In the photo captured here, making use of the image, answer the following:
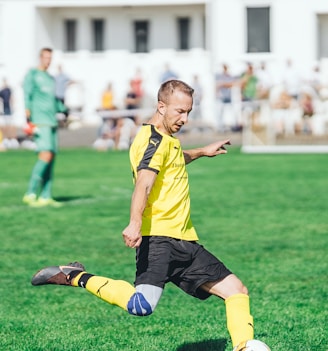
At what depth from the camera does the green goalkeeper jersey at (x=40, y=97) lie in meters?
14.8

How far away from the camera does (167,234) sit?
632 centimetres

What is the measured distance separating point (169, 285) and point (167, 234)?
10.1 ft

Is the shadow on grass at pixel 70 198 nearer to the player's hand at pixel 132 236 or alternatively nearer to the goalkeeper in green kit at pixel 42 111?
the goalkeeper in green kit at pixel 42 111

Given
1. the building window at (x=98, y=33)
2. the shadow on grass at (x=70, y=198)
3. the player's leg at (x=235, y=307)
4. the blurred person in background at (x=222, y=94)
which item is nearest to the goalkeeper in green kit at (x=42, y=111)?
the shadow on grass at (x=70, y=198)

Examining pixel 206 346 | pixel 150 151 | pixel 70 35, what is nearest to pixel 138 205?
pixel 150 151

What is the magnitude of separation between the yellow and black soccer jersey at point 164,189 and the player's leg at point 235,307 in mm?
301

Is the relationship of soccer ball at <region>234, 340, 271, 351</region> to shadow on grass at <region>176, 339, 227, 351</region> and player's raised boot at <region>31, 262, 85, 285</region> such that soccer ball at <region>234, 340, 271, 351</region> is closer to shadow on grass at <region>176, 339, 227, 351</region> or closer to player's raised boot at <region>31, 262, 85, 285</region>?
shadow on grass at <region>176, 339, 227, 351</region>

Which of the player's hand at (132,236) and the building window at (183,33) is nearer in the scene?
the player's hand at (132,236)

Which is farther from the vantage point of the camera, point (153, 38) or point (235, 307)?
point (153, 38)

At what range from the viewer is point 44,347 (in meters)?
7.02

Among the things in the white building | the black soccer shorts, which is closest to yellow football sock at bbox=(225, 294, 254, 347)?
the black soccer shorts

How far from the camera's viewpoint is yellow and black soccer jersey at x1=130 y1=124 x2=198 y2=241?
20.4ft

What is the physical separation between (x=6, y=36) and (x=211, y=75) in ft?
26.2

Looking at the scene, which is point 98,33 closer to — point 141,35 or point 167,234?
point 141,35
